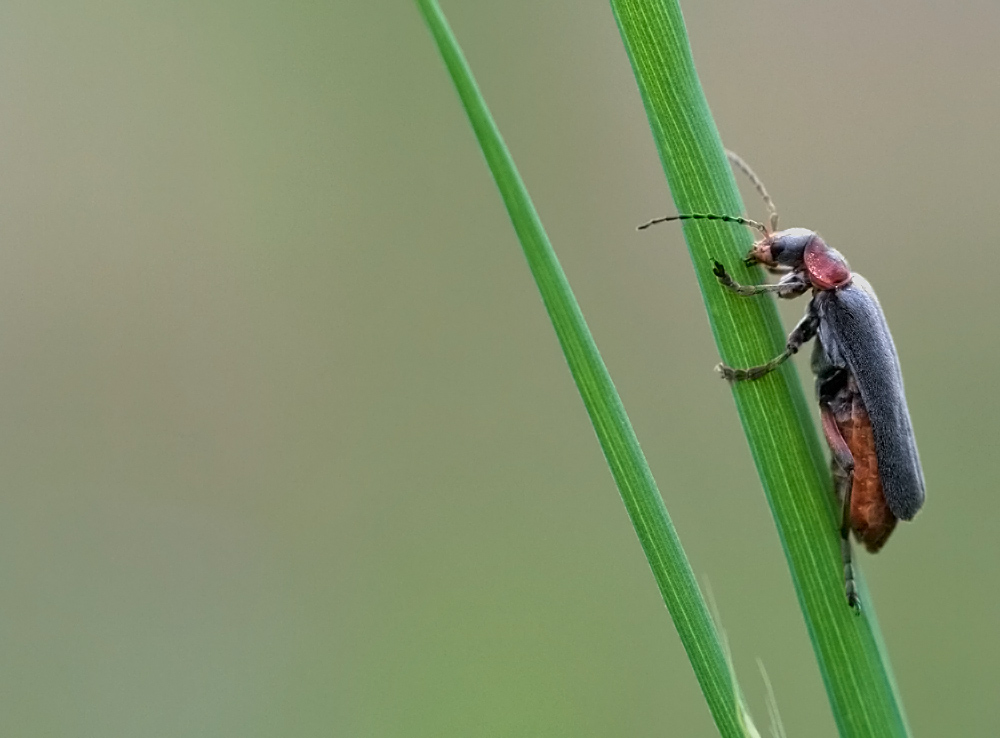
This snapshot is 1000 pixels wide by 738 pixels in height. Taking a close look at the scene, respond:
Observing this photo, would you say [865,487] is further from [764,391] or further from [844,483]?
[764,391]

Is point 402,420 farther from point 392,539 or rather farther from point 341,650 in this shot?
point 341,650

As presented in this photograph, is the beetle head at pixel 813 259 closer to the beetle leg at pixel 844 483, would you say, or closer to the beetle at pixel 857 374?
the beetle at pixel 857 374

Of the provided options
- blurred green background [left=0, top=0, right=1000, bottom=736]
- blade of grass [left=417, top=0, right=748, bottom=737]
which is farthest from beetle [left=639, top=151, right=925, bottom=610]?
blurred green background [left=0, top=0, right=1000, bottom=736]

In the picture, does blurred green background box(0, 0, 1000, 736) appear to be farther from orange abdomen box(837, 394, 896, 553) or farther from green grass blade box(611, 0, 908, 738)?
green grass blade box(611, 0, 908, 738)

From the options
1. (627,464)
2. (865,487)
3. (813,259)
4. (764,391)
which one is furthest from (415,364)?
(627,464)

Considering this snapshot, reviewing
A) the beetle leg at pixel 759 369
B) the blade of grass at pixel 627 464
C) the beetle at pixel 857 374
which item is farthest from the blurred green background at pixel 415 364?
the blade of grass at pixel 627 464
